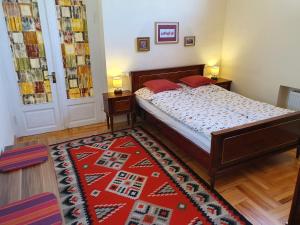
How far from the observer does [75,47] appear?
3.70 metres

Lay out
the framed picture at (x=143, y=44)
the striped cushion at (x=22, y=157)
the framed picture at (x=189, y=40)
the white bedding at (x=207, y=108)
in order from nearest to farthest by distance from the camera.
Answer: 1. the striped cushion at (x=22, y=157)
2. the white bedding at (x=207, y=108)
3. the framed picture at (x=143, y=44)
4. the framed picture at (x=189, y=40)

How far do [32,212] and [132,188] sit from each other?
4.04 ft

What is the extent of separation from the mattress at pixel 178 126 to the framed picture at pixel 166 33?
1124 mm

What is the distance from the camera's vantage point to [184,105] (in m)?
3.16

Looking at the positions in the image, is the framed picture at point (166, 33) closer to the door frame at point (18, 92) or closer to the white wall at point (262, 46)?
the white wall at point (262, 46)

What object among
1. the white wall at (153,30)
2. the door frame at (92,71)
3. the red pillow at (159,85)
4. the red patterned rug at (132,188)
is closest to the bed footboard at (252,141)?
the red patterned rug at (132,188)

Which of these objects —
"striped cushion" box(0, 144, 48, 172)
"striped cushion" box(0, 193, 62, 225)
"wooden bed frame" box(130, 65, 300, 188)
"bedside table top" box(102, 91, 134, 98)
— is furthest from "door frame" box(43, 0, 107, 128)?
"striped cushion" box(0, 193, 62, 225)

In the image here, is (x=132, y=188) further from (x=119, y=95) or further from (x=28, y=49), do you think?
(x=28, y=49)

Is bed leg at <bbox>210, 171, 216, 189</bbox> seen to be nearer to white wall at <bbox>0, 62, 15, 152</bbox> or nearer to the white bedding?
the white bedding

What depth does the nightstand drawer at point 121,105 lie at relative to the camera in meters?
3.63

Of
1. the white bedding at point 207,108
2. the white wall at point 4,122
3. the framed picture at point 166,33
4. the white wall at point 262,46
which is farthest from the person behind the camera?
the framed picture at point 166,33

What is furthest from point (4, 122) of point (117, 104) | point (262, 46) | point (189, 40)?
point (262, 46)

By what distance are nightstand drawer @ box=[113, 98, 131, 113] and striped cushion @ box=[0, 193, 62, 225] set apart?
2.27 metres

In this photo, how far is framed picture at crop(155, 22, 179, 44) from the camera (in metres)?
3.96
